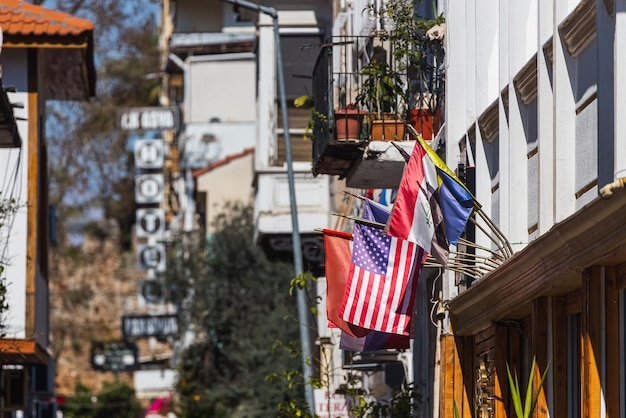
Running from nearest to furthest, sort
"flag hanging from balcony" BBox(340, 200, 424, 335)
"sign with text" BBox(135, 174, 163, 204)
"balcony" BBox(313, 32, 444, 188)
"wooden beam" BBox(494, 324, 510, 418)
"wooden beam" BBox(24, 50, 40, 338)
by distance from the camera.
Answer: "wooden beam" BBox(494, 324, 510, 418)
"flag hanging from balcony" BBox(340, 200, 424, 335)
"balcony" BBox(313, 32, 444, 188)
"wooden beam" BBox(24, 50, 40, 338)
"sign with text" BBox(135, 174, 163, 204)

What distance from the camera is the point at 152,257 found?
52719 mm

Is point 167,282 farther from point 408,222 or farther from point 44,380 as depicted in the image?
point 408,222

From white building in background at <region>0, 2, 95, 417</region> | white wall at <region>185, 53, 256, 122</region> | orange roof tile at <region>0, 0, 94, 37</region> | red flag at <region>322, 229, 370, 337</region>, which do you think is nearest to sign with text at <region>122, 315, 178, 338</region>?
white wall at <region>185, 53, 256, 122</region>

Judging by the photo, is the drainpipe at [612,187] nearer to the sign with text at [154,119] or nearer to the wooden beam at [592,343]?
the wooden beam at [592,343]

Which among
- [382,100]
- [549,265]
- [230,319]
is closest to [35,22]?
[382,100]

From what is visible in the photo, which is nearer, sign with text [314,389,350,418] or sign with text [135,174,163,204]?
sign with text [314,389,350,418]

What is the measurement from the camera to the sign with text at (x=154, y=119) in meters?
52.7

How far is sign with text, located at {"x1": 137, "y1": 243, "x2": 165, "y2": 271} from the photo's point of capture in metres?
52.5

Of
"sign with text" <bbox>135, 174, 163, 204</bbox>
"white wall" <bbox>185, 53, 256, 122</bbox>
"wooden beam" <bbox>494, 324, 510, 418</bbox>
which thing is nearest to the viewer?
"wooden beam" <bbox>494, 324, 510, 418</bbox>

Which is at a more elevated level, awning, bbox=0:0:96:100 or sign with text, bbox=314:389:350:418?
awning, bbox=0:0:96:100

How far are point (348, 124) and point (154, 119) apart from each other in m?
36.8

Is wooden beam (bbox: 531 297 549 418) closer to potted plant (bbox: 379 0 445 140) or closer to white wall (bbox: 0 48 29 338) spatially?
potted plant (bbox: 379 0 445 140)

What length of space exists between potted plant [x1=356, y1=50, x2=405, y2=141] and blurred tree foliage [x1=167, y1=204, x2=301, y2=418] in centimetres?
1764

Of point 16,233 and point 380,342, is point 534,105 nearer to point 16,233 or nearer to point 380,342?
point 380,342
